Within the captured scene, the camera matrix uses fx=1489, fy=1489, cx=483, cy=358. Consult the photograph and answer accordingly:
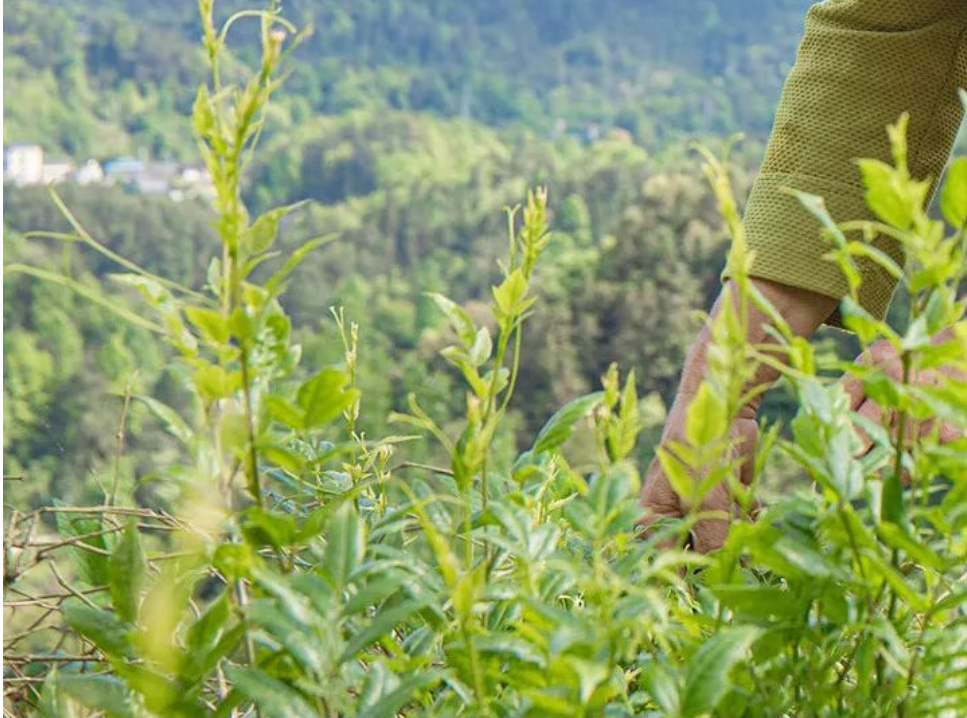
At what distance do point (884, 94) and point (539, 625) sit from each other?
840mm

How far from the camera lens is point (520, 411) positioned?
22656mm

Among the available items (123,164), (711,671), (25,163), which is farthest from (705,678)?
(123,164)

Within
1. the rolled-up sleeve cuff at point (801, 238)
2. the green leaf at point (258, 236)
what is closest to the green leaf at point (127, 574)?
the green leaf at point (258, 236)

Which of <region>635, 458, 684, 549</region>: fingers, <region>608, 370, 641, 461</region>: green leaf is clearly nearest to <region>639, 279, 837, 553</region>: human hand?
<region>635, 458, 684, 549</region>: fingers

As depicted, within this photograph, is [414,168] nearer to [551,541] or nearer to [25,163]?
[25,163]

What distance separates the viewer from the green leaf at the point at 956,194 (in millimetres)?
437

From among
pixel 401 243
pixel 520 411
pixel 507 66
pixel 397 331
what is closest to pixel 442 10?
pixel 507 66

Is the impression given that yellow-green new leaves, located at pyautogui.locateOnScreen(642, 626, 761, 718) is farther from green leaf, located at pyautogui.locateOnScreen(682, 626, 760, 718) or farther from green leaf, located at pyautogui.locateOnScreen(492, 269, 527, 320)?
green leaf, located at pyautogui.locateOnScreen(492, 269, 527, 320)

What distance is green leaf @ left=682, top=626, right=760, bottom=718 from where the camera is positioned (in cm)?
42

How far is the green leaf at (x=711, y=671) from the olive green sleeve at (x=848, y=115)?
742 millimetres

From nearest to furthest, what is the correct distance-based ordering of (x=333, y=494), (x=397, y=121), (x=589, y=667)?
(x=589, y=667) < (x=333, y=494) < (x=397, y=121)

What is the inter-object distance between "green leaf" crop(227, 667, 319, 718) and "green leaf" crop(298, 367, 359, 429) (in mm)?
86

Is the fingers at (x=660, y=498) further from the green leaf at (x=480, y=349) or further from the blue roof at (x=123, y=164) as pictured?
the blue roof at (x=123, y=164)

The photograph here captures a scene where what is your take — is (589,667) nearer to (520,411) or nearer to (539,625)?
(539,625)
